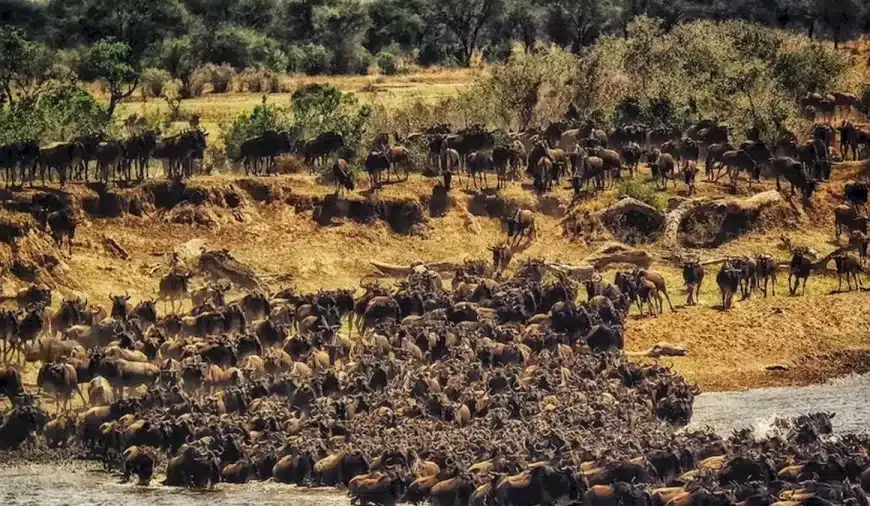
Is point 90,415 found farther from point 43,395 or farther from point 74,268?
point 74,268

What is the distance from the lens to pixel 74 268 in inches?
1577

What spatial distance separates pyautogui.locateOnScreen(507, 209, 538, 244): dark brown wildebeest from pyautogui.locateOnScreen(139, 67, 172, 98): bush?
25.8m

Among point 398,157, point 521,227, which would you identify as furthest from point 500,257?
point 398,157

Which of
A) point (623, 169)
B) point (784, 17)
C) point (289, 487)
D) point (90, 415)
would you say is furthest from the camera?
point (784, 17)

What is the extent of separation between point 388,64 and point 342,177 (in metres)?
38.5

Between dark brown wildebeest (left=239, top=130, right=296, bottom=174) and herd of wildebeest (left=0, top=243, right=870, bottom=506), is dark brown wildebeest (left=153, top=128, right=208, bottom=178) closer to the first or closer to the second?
dark brown wildebeest (left=239, top=130, right=296, bottom=174)

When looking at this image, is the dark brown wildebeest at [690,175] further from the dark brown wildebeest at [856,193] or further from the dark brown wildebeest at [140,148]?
the dark brown wildebeest at [140,148]

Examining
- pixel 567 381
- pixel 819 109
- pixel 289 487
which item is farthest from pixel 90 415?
pixel 819 109

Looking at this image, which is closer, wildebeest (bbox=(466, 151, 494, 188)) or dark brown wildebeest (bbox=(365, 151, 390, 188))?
dark brown wildebeest (bbox=(365, 151, 390, 188))

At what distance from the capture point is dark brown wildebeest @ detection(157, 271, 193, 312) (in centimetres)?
3838

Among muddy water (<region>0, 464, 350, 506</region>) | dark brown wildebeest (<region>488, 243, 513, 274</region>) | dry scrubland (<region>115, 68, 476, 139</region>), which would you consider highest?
dry scrubland (<region>115, 68, 476, 139</region>)

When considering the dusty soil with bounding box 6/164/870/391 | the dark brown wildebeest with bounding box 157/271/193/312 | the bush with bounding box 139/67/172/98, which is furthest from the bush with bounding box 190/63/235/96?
the dark brown wildebeest with bounding box 157/271/193/312

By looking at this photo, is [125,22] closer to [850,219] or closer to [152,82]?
[152,82]

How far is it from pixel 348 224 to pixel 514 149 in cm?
584
